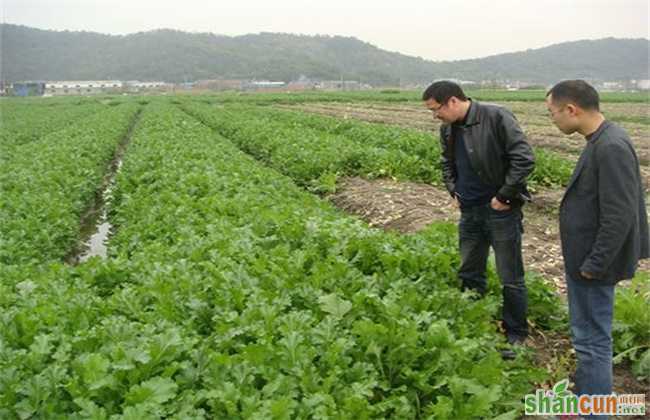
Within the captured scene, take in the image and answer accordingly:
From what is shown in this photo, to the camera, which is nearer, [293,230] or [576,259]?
[576,259]

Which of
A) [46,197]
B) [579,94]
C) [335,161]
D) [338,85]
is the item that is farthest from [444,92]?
[338,85]

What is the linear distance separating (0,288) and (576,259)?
4476 mm

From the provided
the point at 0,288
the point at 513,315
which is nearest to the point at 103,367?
the point at 0,288

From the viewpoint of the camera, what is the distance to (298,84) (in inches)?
5022

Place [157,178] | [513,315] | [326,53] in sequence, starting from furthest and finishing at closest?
[326,53], [157,178], [513,315]

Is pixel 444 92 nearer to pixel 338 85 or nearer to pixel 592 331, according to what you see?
pixel 592 331

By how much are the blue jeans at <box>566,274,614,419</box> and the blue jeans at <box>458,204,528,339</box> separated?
83 centimetres

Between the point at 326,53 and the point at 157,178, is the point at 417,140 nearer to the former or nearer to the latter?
the point at 157,178

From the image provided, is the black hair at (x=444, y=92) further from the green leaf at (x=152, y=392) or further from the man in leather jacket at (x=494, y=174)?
the green leaf at (x=152, y=392)

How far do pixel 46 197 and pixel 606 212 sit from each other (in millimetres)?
8947

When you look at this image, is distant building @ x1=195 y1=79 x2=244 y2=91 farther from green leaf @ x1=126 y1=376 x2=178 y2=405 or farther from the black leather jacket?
green leaf @ x1=126 y1=376 x2=178 y2=405

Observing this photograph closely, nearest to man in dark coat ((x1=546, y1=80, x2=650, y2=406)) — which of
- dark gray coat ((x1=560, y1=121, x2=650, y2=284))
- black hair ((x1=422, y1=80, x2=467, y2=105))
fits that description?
dark gray coat ((x1=560, y1=121, x2=650, y2=284))

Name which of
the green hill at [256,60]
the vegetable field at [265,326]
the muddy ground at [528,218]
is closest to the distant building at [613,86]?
the green hill at [256,60]

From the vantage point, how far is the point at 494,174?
15.2ft
